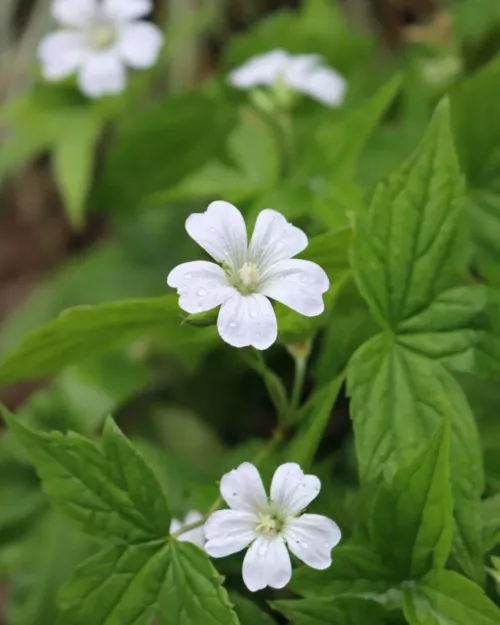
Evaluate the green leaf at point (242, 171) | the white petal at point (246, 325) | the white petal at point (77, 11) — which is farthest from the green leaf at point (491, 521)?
the white petal at point (77, 11)

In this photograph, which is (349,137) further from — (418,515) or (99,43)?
(418,515)

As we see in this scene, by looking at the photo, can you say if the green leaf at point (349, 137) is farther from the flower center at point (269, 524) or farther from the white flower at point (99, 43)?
the flower center at point (269, 524)

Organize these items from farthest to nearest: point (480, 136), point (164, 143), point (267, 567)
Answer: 1. point (164, 143)
2. point (480, 136)
3. point (267, 567)

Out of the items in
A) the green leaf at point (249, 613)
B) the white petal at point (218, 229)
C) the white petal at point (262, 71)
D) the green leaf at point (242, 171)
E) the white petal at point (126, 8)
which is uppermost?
the white petal at point (126, 8)

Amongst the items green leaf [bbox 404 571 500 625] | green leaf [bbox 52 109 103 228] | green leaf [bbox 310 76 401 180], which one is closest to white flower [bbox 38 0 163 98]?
green leaf [bbox 52 109 103 228]

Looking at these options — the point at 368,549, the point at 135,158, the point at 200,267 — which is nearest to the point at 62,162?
the point at 135,158

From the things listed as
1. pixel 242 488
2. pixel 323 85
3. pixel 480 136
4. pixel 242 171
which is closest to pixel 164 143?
pixel 242 171
